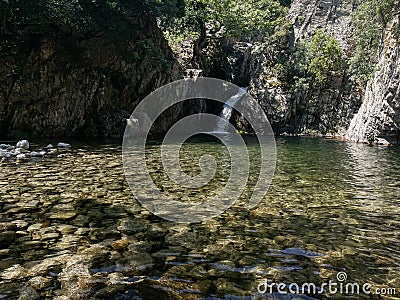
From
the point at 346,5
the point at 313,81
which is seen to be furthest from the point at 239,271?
the point at 346,5

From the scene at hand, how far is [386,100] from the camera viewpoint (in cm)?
2369

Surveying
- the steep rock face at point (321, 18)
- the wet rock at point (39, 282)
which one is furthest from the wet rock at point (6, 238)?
the steep rock face at point (321, 18)

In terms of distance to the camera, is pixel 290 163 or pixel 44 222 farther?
pixel 290 163

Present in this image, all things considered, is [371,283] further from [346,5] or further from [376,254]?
[346,5]

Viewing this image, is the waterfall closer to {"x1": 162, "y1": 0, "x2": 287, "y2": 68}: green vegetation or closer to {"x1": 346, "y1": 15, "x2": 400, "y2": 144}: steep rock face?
{"x1": 162, "y1": 0, "x2": 287, "y2": 68}: green vegetation

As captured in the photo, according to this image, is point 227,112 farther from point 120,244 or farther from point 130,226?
point 120,244

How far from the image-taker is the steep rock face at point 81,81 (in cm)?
1639

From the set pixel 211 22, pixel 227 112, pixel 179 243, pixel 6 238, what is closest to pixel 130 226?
pixel 179 243

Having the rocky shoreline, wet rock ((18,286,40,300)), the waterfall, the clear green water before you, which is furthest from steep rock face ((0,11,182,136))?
wet rock ((18,286,40,300))

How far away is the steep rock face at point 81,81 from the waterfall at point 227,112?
386 inches

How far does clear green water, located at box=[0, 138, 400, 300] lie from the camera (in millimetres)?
3047

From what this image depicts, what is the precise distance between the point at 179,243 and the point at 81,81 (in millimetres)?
17545

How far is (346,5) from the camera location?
140 feet

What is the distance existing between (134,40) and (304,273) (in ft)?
69.3
